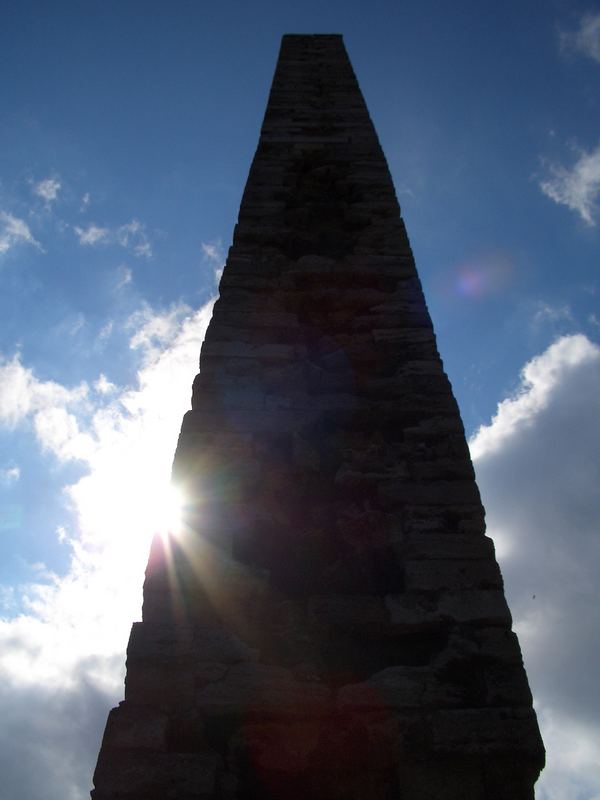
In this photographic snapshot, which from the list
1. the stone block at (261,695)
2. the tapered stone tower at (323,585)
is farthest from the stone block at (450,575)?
the stone block at (261,695)

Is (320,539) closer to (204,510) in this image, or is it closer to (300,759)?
(204,510)

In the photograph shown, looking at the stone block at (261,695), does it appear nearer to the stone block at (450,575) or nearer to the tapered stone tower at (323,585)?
the tapered stone tower at (323,585)

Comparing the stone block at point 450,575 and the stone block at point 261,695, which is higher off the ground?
the stone block at point 450,575

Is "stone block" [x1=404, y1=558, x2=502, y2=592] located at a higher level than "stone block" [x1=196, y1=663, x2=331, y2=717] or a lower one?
higher

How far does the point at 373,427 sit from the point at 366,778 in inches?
58.0

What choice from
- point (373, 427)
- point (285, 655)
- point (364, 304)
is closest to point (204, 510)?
point (285, 655)

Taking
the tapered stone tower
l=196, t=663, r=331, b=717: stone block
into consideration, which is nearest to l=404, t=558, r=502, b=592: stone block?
the tapered stone tower

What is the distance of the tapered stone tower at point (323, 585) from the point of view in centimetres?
202

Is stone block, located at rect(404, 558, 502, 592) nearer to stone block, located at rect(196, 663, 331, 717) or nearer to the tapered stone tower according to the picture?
the tapered stone tower

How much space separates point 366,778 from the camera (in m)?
2.03

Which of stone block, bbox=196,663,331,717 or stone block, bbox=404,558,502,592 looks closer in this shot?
stone block, bbox=196,663,331,717

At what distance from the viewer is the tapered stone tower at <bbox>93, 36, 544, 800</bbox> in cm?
202

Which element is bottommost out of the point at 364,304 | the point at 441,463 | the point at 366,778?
the point at 366,778

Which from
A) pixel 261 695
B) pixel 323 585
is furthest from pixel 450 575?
pixel 261 695
